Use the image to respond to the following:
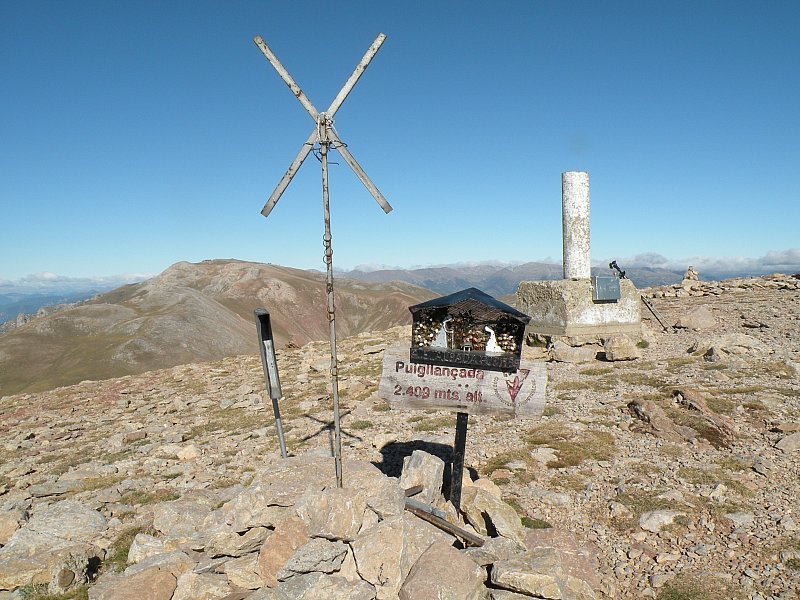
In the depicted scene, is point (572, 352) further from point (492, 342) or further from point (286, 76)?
point (286, 76)

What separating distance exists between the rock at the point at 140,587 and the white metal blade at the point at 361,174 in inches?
232

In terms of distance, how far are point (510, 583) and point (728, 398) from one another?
11.0 metres

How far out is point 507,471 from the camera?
10.3 m

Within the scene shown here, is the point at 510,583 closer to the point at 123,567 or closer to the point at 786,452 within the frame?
the point at 123,567

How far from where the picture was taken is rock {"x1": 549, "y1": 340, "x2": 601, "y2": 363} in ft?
63.0

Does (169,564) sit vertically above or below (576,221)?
below

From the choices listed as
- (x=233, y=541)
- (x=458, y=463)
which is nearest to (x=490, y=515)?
(x=458, y=463)

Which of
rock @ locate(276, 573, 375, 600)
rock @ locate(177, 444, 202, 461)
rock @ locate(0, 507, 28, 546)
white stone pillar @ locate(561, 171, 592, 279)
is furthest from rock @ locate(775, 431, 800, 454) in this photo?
rock @ locate(0, 507, 28, 546)

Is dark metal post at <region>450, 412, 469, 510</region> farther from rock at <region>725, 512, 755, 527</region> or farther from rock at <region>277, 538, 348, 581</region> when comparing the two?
rock at <region>725, 512, 755, 527</region>

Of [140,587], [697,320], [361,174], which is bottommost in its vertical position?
[140,587]

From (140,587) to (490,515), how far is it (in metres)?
4.88

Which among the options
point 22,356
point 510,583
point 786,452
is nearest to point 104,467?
point 510,583

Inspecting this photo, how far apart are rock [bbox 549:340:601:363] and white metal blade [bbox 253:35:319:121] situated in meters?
15.1

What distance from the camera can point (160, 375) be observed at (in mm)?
27969
